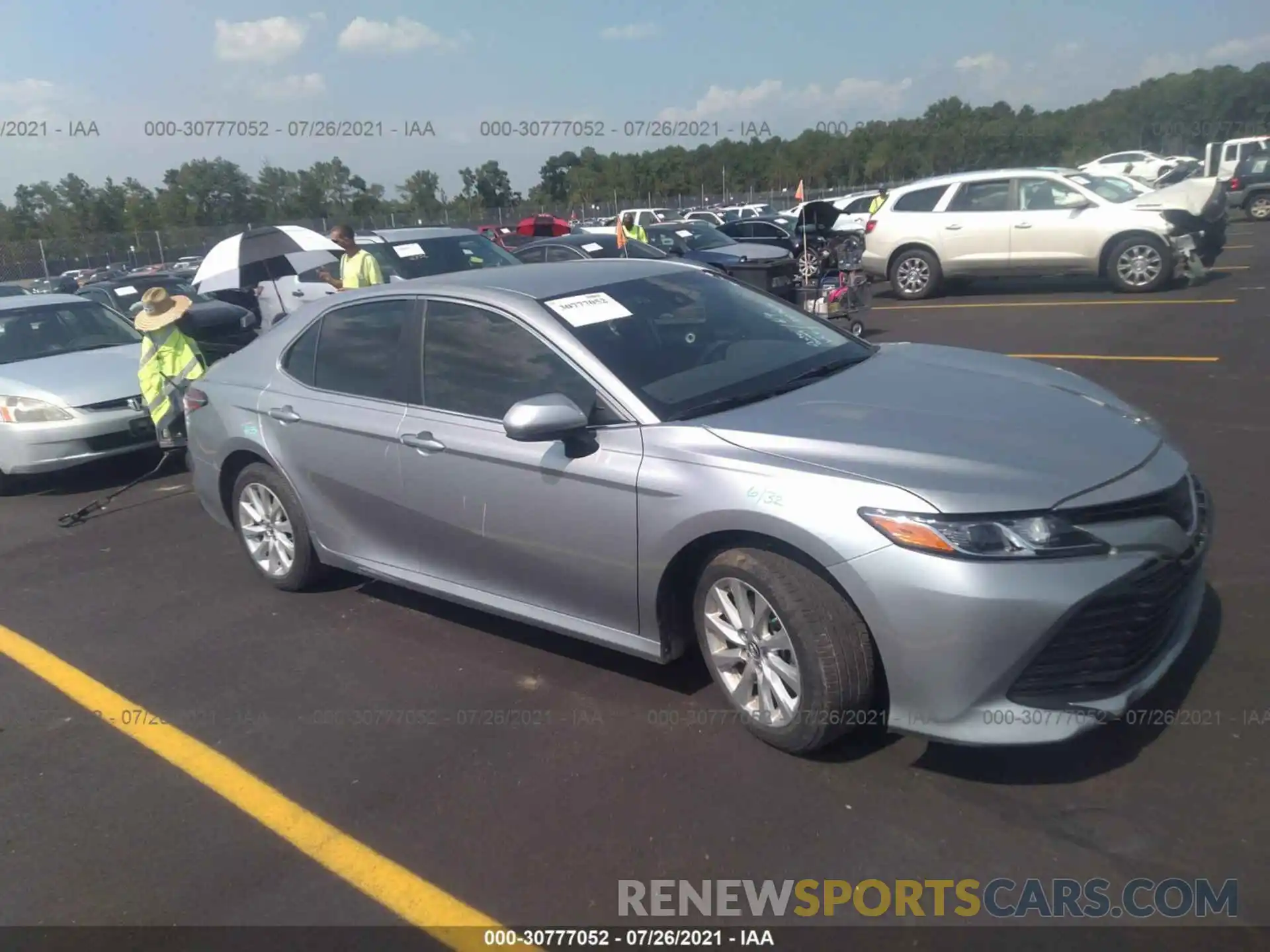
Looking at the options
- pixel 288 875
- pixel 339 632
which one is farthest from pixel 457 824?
pixel 339 632

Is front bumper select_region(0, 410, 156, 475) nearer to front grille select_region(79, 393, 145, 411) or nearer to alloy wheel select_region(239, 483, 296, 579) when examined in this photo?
front grille select_region(79, 393, 145, 411)

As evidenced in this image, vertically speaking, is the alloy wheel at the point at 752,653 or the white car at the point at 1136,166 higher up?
the white car at the point at 1136,166

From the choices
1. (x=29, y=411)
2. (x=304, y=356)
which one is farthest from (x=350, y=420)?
(x=29, y=411)

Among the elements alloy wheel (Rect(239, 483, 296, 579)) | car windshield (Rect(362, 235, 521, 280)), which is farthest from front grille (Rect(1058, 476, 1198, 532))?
car windshield (Rect(362, 235, 521, 280))

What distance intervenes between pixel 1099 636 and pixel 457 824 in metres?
2.13

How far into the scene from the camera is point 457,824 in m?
3.35

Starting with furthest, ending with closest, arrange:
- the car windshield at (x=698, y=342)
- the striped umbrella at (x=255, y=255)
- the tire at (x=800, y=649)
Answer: the striped umbrella at (x=255, y=255) → the car windshield at (x=698, y=342) → the tire at (x=800, y=649)

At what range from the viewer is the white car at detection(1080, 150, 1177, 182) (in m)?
29.3

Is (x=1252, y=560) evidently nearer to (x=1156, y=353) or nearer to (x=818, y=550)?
(x=818, y=550)

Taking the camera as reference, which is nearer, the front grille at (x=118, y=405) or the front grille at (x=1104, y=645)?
the front grille at (x=1104, y=645)

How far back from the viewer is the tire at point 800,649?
3223 millimetres

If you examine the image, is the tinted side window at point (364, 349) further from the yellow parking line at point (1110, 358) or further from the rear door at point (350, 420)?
the yellow parking line at point (1110, 358)

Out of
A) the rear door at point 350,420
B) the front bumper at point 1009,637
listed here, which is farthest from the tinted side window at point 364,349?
the front bumper at point 1009,637

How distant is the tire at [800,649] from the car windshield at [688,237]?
46.0ft
